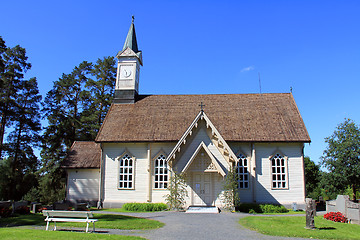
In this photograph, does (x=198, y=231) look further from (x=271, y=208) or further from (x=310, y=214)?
(x=271, y=208)

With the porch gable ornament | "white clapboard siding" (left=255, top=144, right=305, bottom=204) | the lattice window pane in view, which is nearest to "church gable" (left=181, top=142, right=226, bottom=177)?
"white clapboard siding" (left=255, top=144, right=305, bottom=204)

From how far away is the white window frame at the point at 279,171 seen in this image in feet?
81.5

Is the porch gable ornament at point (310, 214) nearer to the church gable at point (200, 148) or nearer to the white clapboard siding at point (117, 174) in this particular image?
the church gable at point (200, 148)

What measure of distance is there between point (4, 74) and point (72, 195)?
1726cm

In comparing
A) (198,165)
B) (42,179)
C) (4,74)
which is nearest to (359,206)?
(198,165)

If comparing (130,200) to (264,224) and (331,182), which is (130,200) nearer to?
(264,224)

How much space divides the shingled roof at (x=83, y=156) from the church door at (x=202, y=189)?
32.8 ft

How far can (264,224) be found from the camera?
50.5 ft

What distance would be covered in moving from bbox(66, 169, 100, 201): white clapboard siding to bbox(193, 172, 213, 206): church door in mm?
9952

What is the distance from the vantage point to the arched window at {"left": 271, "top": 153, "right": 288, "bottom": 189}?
24922 mm

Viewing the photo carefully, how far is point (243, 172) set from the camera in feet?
82.5

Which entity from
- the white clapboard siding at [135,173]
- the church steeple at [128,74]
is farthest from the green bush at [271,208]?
the church steeple at [128,74]

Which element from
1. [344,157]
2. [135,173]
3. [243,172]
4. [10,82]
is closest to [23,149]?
[10,82]

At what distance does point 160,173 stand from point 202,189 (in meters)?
4.52
